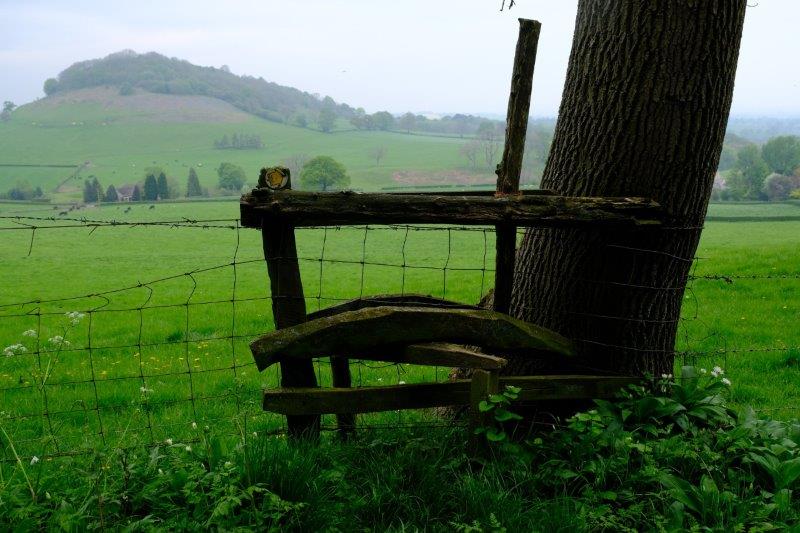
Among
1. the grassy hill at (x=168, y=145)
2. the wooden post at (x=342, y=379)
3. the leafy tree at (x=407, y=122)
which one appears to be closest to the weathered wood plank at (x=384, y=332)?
the wooden post at (x=342, y=379)

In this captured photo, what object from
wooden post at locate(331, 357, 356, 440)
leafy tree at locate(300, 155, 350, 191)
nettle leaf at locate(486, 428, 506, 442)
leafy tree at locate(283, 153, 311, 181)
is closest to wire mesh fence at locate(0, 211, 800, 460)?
wooden post at locate(331, 357, 356, 440)

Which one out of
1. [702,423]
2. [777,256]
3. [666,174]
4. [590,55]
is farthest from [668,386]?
[777,256]

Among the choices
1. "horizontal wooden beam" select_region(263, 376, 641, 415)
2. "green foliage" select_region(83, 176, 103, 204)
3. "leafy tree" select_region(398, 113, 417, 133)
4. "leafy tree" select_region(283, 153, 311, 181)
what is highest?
"leafy tree" select_region(398, 113, 417, 133)

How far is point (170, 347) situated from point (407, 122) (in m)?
152

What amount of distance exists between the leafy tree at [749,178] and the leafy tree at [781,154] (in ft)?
23.9

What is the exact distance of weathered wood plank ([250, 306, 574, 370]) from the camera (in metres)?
4.19

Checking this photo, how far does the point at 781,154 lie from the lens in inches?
3548

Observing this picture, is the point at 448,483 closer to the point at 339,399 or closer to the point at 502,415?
the point at 502,415

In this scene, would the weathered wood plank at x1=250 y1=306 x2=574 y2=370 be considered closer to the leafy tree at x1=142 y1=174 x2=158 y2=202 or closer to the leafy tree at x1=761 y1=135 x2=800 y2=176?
Answer: the leafy tree at x1=142 y1=174 x2=158 y2=202

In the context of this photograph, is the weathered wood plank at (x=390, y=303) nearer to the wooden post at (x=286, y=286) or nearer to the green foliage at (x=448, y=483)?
the wooden post at (x=286, y=286)

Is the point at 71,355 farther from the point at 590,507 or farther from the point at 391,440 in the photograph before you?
the point at 590,507

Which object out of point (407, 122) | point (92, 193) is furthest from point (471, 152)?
point (92, 193)

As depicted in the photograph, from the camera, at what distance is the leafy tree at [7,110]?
160438mm

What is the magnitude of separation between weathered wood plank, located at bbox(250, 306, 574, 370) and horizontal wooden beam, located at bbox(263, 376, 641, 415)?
240 millimetres
